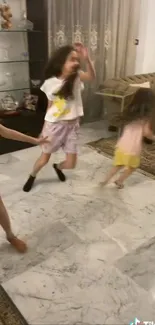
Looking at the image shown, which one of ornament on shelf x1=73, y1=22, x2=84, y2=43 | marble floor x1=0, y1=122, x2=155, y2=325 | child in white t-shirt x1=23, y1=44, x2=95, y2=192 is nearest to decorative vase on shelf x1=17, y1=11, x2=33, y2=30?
ornament on shelf x1=73, y1=22, x2=84, y2=43

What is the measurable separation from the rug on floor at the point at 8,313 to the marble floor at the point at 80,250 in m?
0.03

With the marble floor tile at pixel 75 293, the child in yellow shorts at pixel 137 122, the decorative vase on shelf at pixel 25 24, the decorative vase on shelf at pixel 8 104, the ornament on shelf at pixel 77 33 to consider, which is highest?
the decorative vase on shelf at pixel 25 24

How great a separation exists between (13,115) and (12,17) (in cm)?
106

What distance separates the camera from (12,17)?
3104mm

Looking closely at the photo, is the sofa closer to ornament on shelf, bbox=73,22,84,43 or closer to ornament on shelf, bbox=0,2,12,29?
ornament on shelf, bbox=73,22,84,43

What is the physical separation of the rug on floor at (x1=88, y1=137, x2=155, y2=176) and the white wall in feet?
5.15

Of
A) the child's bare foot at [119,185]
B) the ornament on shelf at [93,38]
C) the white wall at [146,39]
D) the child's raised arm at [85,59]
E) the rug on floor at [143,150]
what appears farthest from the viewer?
the white wall at [146,39]

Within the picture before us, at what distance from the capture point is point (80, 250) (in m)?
1.74

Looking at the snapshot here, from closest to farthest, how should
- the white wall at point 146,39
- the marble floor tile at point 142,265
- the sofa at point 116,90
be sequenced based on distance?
1. the marble floor tile at point 142,265
2. the sofa at point 116,90
3. the white wall at point 146,39

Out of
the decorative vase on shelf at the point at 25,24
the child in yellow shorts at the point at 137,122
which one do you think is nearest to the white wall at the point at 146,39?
the decorative vase on shelf at the point at 25,24

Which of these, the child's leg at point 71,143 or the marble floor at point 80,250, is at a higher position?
the child's leg at point 71,143

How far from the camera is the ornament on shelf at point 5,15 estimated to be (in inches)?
114

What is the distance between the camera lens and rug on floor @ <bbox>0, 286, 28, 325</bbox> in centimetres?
131

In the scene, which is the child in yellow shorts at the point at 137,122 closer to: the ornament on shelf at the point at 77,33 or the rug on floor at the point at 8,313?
the rug on floor at the point at 8,313
